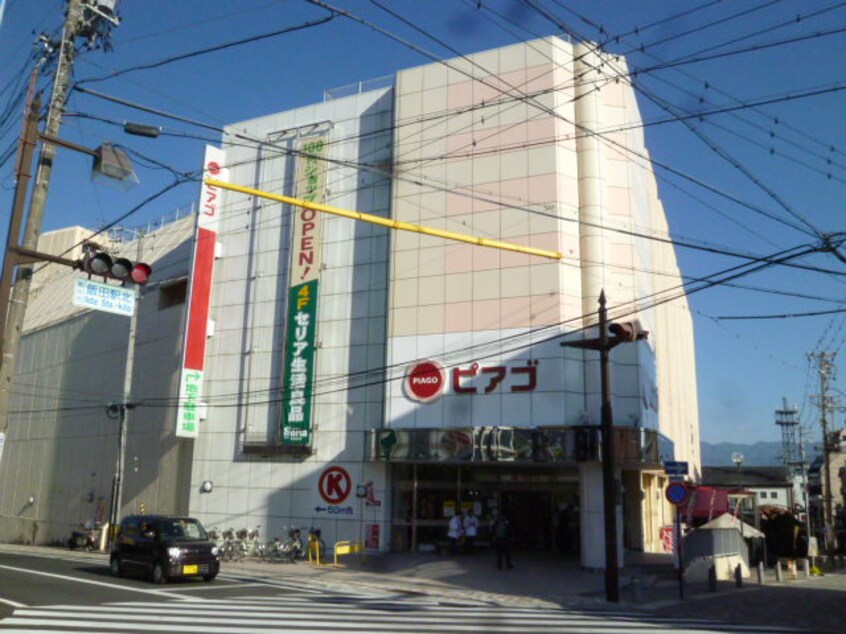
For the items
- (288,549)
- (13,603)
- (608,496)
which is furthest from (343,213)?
(288,549)

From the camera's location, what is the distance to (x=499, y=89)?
26.2m

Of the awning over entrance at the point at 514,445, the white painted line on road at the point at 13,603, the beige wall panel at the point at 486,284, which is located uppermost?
the beige wall panel at the point at 486,284

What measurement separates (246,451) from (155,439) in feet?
19.6

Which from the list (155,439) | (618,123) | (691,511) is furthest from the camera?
(691,511)

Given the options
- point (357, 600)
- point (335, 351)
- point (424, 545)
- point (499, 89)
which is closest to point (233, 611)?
point (357, 600)

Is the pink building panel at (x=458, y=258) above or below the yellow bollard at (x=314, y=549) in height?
above

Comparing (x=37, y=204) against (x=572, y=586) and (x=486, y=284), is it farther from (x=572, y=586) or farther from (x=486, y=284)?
(x=572, y=586)

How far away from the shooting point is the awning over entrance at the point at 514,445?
73.9 ft

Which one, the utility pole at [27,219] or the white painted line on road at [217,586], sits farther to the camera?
the white painted line on road at [217,586]

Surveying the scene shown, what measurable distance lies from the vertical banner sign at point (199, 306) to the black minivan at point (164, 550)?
8.67 metres

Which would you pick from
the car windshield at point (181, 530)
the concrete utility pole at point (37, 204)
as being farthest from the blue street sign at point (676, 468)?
the concrete utility pole at point (37, 204)

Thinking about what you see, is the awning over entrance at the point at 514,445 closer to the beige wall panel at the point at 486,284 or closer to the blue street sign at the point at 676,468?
the blue street sign at the point at 676,468

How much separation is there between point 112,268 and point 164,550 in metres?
9.99

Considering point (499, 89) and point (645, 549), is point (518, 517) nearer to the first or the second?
point (645, 549)
